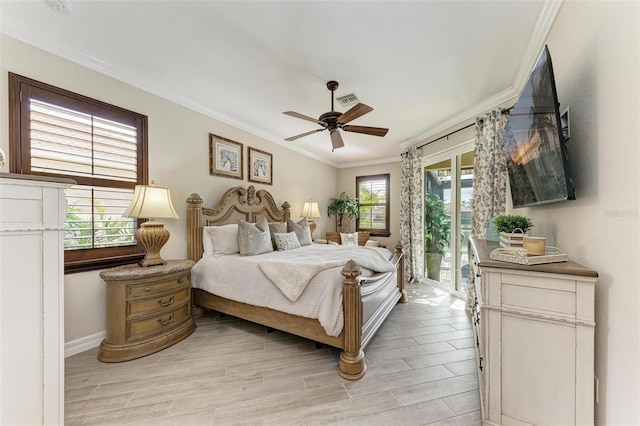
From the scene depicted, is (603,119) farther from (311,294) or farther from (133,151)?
(133,151)

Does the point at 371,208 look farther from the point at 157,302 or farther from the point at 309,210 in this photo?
the point at 157,302

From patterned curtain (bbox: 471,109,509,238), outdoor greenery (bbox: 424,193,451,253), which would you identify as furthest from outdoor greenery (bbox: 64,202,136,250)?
outdoor greenery (bbox: 424,193,451,253)

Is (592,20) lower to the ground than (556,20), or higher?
lower

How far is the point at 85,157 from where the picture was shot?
2.22 meters

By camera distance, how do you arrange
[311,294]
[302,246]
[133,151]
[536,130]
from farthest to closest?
[302,246]
[133,151]
[311,294]
[536,130]

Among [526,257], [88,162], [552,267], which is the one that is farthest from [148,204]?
[552,267]

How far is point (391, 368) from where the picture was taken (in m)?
1.98

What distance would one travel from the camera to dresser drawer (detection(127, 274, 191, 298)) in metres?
2.13

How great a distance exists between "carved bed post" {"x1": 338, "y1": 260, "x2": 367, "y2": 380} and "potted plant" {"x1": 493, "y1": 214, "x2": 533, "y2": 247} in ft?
3.55

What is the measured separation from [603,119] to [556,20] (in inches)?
40.4

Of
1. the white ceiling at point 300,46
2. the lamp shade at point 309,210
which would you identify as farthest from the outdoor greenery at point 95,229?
the lamp shade at point 309,210

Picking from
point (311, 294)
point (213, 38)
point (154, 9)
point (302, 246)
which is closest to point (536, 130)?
point (311, 294)

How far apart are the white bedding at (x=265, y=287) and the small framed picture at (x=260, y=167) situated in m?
1.62

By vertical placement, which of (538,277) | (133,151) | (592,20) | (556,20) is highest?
(556,20)
